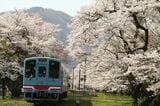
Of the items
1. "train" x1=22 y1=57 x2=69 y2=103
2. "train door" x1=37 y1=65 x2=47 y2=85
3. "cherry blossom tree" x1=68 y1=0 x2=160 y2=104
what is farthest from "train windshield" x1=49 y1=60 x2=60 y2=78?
"cherry blossom tree" x1=68 y1=0 x2=160 y2=104

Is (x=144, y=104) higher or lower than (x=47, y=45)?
lower

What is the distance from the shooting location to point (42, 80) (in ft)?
83.0

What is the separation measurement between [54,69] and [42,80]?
1.02 metres

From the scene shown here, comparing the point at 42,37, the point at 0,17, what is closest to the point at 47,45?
the point at 42,37

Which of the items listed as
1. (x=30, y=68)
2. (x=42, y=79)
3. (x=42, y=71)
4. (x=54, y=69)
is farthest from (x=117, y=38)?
(x=30, y=68)

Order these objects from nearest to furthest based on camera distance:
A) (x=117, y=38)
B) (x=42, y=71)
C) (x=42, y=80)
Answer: (x=117, y=38) < (x=42, y=80) < (x=42, y=71)

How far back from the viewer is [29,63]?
A: 25719mm

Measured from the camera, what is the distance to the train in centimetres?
2503

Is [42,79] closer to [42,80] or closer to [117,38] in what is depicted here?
[42,80]

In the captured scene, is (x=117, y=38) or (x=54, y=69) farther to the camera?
(x=54, y=69)

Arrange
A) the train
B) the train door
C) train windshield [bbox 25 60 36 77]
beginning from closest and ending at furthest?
1. the train
2. the train door
3. train windshield [bbox 25 60 36 77]

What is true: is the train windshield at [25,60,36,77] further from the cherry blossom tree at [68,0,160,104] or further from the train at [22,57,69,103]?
the cherry blossom tree at [68,0,160,104]

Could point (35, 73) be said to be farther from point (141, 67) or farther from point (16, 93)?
point (16, 93)

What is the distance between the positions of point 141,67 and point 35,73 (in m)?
9.56
